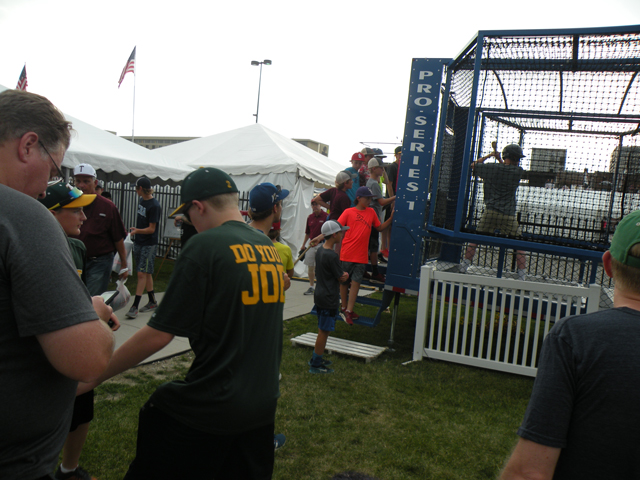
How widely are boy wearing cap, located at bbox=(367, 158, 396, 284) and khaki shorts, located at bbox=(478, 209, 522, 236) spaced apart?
1.66m

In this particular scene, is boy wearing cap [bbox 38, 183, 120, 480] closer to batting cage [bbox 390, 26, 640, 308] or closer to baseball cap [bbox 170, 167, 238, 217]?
baseball cap [bbox 170, 167, 238, 217]

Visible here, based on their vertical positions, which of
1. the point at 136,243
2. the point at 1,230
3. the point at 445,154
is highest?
the point at 445,154

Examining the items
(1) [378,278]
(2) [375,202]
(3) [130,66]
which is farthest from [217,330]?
(3) [130,66]

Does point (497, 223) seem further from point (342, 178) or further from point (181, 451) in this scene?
point (181, 451)

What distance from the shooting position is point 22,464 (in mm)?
1272

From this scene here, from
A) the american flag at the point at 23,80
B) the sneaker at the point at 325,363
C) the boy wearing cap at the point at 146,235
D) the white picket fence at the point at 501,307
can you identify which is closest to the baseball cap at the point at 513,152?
the white picket fence at the point at 501,307

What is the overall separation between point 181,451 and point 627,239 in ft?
5.73

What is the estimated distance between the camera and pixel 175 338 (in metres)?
6.40

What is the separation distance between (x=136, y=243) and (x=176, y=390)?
6388 millimetres

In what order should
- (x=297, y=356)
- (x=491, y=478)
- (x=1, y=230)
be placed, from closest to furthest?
(x=1, y=230) → (x=491, y=478) → (x=297, y=356)

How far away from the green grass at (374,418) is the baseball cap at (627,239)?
2657 millimetres

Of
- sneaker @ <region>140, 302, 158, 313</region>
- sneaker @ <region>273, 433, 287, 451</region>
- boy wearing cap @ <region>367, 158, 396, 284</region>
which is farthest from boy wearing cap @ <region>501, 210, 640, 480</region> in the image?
sneaker @ <region>140, 302, 158, 313</region>

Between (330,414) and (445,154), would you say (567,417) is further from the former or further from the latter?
(445,154)

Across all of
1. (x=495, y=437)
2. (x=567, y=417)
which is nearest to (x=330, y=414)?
(x=495, y=437)
